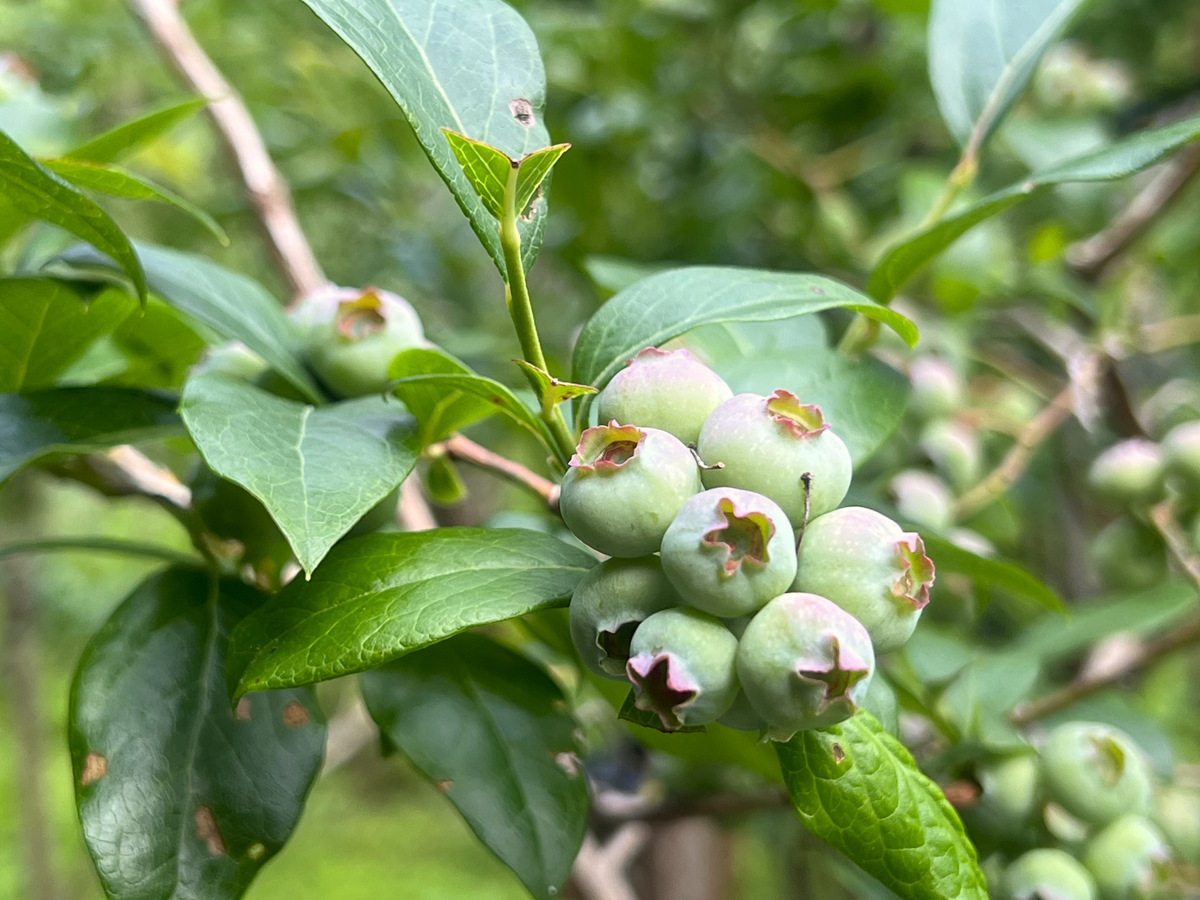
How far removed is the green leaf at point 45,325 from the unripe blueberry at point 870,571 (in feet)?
1.41

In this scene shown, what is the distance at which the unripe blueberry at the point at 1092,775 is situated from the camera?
630 millimetres

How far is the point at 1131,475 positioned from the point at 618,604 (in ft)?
2.27

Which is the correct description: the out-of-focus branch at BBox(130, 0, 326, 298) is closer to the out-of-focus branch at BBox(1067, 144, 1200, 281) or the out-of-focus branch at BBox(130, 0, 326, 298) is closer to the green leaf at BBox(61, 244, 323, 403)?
the green leaf at BBox(61, 244, 323, 403)

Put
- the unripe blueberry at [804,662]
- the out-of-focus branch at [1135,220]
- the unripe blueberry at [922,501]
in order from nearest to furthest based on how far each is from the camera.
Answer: the unripe blueberry at [804,662] < the unripe blueberry at [922,501] < the out-of-focus branch at [1135,220]

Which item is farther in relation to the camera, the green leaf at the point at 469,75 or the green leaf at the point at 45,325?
the green leaf at the point at 45,325

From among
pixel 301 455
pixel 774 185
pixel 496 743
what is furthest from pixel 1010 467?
pixel 301 455

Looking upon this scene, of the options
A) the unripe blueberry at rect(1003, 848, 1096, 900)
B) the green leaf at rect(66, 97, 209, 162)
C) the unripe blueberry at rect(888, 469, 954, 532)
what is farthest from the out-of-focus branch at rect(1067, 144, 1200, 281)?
the green leaf at rect(66, 97, 209, 162)

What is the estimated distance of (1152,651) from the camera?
2.96ft

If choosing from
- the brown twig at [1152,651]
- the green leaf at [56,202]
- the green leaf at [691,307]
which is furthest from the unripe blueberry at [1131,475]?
the green leaf at [56,202]

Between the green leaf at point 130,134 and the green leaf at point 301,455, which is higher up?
the green leaf at point 130,134

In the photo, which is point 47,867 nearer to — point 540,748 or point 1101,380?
point 540,748

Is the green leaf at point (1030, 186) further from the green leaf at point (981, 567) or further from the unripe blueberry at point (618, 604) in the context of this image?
the unripe blueberry at point (618, 604)

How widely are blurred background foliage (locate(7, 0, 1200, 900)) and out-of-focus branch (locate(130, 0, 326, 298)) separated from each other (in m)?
0.14

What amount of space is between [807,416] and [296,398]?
322 mm
